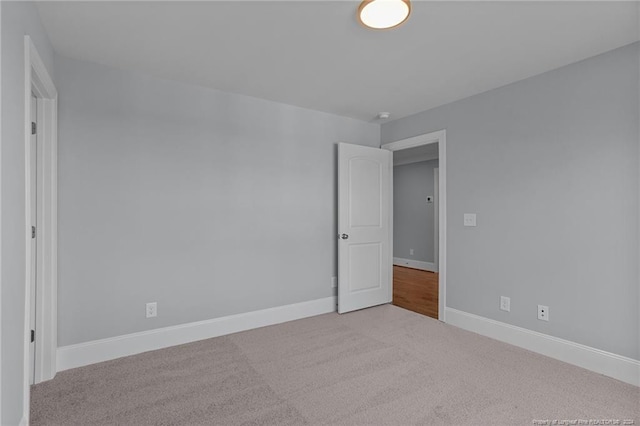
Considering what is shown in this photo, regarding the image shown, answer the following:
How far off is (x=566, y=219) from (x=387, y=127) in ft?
7.71

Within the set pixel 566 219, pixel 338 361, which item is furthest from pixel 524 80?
pixel 338 361

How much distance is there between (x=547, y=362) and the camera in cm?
262

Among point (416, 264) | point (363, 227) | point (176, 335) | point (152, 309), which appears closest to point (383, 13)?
point (363, 227)

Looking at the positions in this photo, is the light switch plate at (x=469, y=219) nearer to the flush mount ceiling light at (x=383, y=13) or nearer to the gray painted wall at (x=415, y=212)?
the flush mount ceiling light at (x=383, y=13)

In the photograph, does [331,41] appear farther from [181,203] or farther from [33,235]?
[33,235]

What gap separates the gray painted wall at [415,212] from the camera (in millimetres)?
6883

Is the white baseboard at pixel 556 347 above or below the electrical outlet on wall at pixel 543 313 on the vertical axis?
below

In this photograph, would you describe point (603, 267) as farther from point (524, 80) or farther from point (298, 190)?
point (298, 190)

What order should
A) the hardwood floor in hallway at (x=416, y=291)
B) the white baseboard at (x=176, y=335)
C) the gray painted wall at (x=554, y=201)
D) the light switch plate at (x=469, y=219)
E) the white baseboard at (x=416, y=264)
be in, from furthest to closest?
the white baseboard at (x=416, y=264)
the hardwood floor in hallway at (x=416, y=291)
the light switch plate at (x=469, y=219)
the white baseboard at (x=176, y=335)
the gray painted wall at (x=554, y=201)

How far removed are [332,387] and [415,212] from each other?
5533 millimetres

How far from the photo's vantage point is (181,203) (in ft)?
9.83

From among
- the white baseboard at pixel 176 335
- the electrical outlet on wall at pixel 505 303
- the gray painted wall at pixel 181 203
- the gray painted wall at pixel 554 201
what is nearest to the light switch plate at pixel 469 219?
the gray painted wall at pixel 554 201

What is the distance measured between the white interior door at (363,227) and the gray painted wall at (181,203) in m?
0.18

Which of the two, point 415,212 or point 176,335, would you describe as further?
point 415,212
